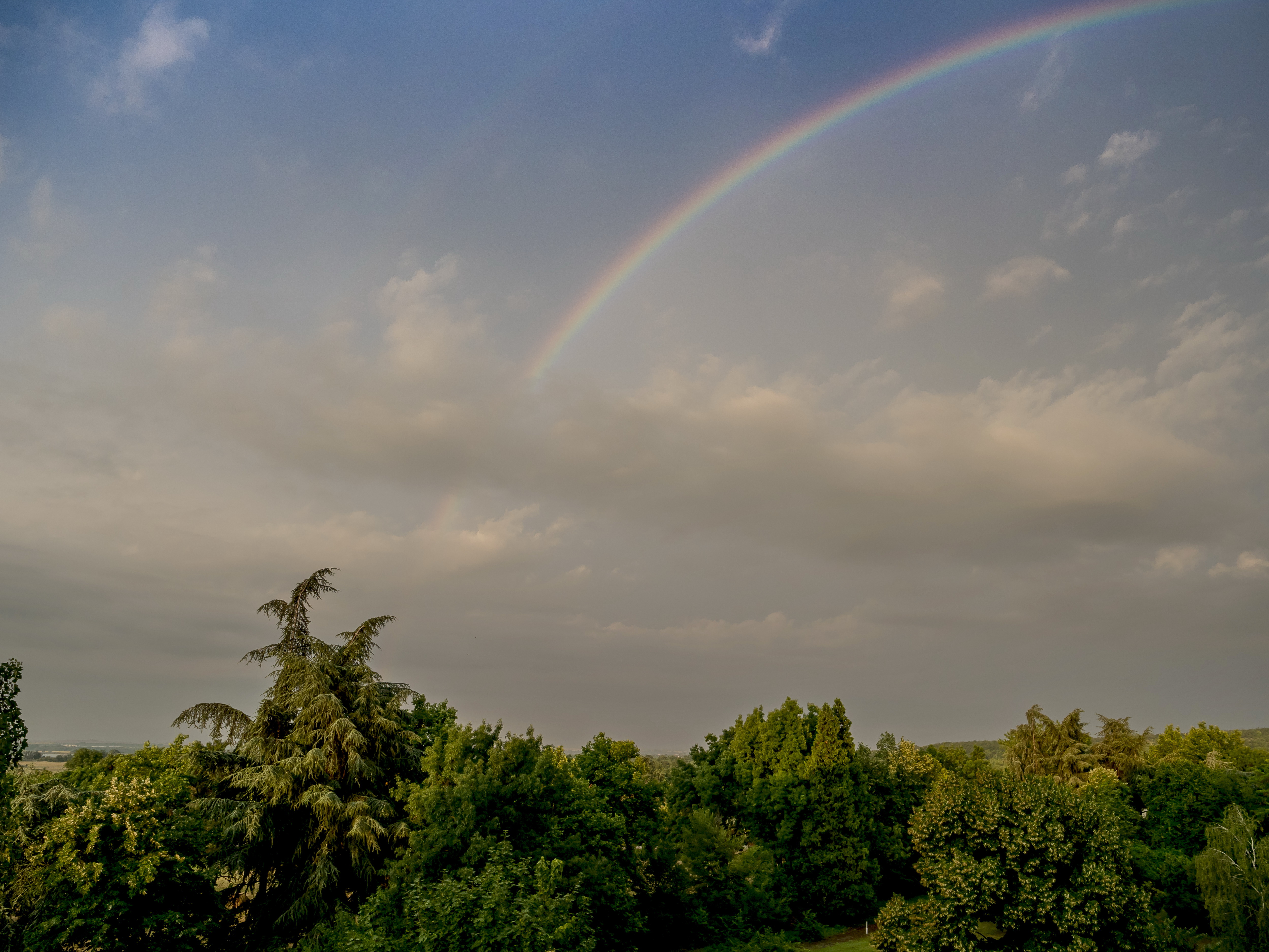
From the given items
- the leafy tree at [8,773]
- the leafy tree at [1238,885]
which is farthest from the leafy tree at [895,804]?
the leafy tree at [8,773]

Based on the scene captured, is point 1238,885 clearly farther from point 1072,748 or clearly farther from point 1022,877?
point 1072,748

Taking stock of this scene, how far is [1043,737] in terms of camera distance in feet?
279

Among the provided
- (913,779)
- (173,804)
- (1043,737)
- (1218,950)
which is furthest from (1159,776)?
(173,804)

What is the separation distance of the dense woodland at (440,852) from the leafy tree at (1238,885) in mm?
114

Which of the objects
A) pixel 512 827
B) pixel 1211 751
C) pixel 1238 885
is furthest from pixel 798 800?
pixel 1211 751

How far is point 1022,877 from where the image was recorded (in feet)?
85.9

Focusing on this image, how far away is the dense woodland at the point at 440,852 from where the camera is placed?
2341cm

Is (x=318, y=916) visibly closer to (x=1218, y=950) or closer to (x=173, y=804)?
(x=173, y=804)

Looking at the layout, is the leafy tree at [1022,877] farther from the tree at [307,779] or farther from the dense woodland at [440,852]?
the tree at [307,779]

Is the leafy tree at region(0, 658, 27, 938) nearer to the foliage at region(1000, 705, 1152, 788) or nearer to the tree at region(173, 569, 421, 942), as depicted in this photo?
the tree at region(173, 569, 421, 942)

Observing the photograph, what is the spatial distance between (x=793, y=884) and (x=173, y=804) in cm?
4174

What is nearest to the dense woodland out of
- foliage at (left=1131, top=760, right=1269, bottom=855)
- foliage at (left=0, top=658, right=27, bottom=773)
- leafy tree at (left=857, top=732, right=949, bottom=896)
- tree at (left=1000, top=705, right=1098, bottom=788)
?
foliage at (left=0, top=658, right=27, bottom=773)

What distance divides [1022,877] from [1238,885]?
18337 millimetres

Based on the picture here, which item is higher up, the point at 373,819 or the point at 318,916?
the point at 373,819
